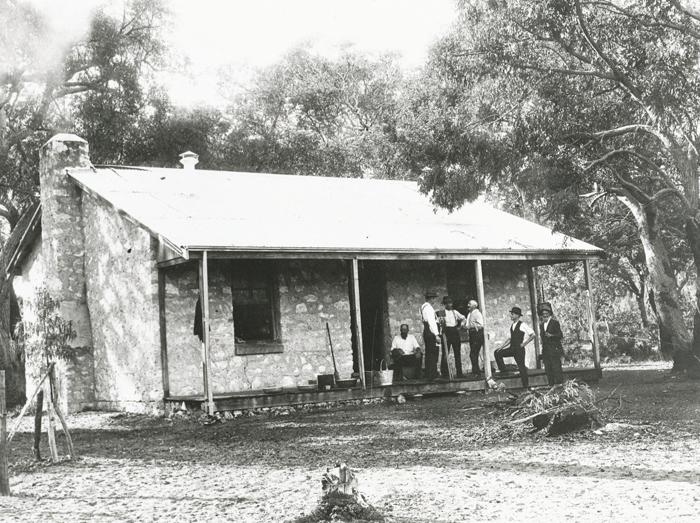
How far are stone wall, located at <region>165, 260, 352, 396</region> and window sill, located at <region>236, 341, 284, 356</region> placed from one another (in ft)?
0.25

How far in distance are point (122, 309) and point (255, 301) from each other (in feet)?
8.46

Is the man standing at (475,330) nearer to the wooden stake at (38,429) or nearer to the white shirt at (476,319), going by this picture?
the white shirt at (476,319)

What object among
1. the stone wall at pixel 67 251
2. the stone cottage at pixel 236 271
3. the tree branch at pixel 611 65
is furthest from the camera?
the stone wall at pixel 67 251

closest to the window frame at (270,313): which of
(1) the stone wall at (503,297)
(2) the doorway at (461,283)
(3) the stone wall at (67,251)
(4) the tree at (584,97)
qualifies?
(3) the stone wall at (67,251)

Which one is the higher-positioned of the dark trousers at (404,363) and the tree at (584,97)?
the tree at (584,97)

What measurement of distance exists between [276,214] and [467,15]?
17.6 ft

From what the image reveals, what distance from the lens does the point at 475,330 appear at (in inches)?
643

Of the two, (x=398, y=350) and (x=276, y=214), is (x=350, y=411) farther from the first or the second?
(x=276, y=214)

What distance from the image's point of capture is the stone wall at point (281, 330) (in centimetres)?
1455

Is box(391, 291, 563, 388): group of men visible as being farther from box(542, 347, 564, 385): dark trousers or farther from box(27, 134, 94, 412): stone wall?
box(27, 134, 94, 412): stone wall

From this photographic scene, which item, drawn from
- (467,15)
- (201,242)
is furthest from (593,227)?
(201,242)

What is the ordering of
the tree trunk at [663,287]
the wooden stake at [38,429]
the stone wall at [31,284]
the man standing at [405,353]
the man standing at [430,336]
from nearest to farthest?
the wooden stake at [38,429], the man standing at [430,336], the man standing at [405,353], the tree trunk at [663,287], the stone wall at [31,284]

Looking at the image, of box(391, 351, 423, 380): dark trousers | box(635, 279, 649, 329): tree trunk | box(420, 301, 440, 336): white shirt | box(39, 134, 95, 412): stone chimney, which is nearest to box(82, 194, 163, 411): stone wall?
box(39, 134, 95, 412): stone chimney

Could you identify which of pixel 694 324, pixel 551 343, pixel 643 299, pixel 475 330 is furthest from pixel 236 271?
pixel 643 299
